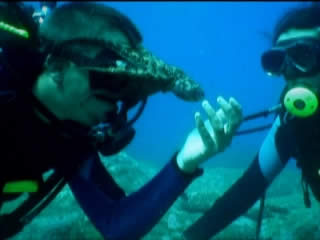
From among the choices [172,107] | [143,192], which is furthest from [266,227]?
[172,107]

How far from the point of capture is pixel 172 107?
12006cm

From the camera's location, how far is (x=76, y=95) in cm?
216

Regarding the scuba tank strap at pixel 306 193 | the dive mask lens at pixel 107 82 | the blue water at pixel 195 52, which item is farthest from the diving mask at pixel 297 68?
the blue water at pixel 195 52

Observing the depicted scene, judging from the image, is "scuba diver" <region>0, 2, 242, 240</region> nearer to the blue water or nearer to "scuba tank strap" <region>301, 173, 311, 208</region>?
"scuba tank strap" <region>301, 173, 311, 208</region>

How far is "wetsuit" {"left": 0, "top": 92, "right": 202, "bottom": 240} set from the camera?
6.87 ft

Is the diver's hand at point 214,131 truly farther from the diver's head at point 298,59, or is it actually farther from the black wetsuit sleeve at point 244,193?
the black wetsuit sleeve at point 244,193

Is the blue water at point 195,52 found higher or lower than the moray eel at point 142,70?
lower

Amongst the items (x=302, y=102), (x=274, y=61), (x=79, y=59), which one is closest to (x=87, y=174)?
(x=79, y=59)

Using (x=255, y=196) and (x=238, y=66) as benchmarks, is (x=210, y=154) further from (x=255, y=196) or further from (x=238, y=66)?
(x=238, y=66)

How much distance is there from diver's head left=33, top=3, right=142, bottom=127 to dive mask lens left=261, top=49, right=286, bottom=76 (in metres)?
2.36

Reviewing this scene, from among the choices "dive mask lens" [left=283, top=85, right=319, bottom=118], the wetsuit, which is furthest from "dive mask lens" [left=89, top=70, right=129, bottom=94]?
"dive mask lens" [left=283, top=85, right=319, bottom=118]

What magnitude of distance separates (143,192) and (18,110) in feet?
3.20

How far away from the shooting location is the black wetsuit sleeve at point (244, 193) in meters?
3.99

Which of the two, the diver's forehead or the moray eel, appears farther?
the diver's forehead
